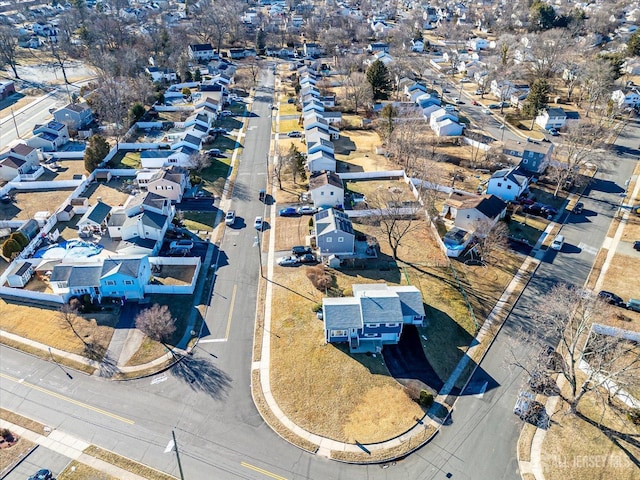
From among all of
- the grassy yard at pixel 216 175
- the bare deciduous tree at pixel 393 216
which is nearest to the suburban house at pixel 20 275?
the grassy yard at pixel 216 175

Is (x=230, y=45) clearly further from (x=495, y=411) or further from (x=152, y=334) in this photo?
(x=495, y=411)

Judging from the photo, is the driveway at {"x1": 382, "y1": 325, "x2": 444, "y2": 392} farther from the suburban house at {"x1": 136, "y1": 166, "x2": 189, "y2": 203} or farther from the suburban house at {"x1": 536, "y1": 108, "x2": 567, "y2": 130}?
the suburban house at {"x1": 536, "y1": 108, "x2": 567, "y2": 130}

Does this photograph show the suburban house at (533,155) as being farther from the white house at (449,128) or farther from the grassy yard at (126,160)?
the grassy yard at (126,160)

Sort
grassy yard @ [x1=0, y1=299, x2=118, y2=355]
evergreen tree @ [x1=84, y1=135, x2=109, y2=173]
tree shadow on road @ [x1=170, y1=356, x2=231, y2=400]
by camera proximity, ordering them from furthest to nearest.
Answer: evergreen tree @ [x1=84, y1=135, x2=109, y2=173]
grassy yard @ [x1=0, y1=299, x2=118, y2=355]
tree shadow on road @ [x1=170, y1=356, x2=231, y2=400]

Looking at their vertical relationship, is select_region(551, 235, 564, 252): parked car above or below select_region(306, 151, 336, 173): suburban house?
below

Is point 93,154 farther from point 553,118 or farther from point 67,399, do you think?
point 553,118

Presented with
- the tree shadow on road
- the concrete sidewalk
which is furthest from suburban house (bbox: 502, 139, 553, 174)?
the concrete sidewalk

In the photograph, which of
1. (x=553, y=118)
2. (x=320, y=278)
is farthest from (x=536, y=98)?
(x=320, y=278)
